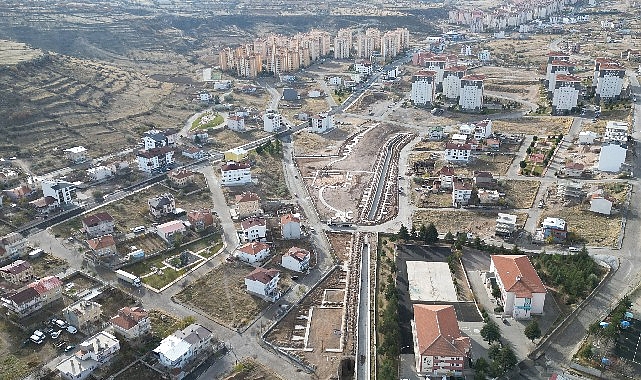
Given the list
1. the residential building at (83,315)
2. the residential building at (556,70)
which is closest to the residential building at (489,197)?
the residential building at (83,315)

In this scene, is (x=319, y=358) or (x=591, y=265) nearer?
(x=319, y=358)

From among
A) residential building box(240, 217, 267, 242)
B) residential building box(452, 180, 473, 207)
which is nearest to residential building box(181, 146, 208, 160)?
residential building box(240, 217, 267, 242)

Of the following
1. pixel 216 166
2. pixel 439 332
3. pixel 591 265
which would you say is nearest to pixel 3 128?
pixel 216 166

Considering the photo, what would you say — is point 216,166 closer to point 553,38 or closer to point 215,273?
point 215,273

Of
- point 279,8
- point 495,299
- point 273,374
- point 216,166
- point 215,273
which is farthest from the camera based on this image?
point 279,8

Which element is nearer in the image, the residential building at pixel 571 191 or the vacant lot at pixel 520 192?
the residential building at pixel 571 191

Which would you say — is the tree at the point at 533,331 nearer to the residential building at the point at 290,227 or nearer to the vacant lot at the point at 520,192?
the vacant lot at the point at 520,192

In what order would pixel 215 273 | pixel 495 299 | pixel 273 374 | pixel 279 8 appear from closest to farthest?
pixel 273 374 → pixel 495 299 → pixel 215 273 → pixel 279 8

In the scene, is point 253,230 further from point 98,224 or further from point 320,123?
point 320,123
